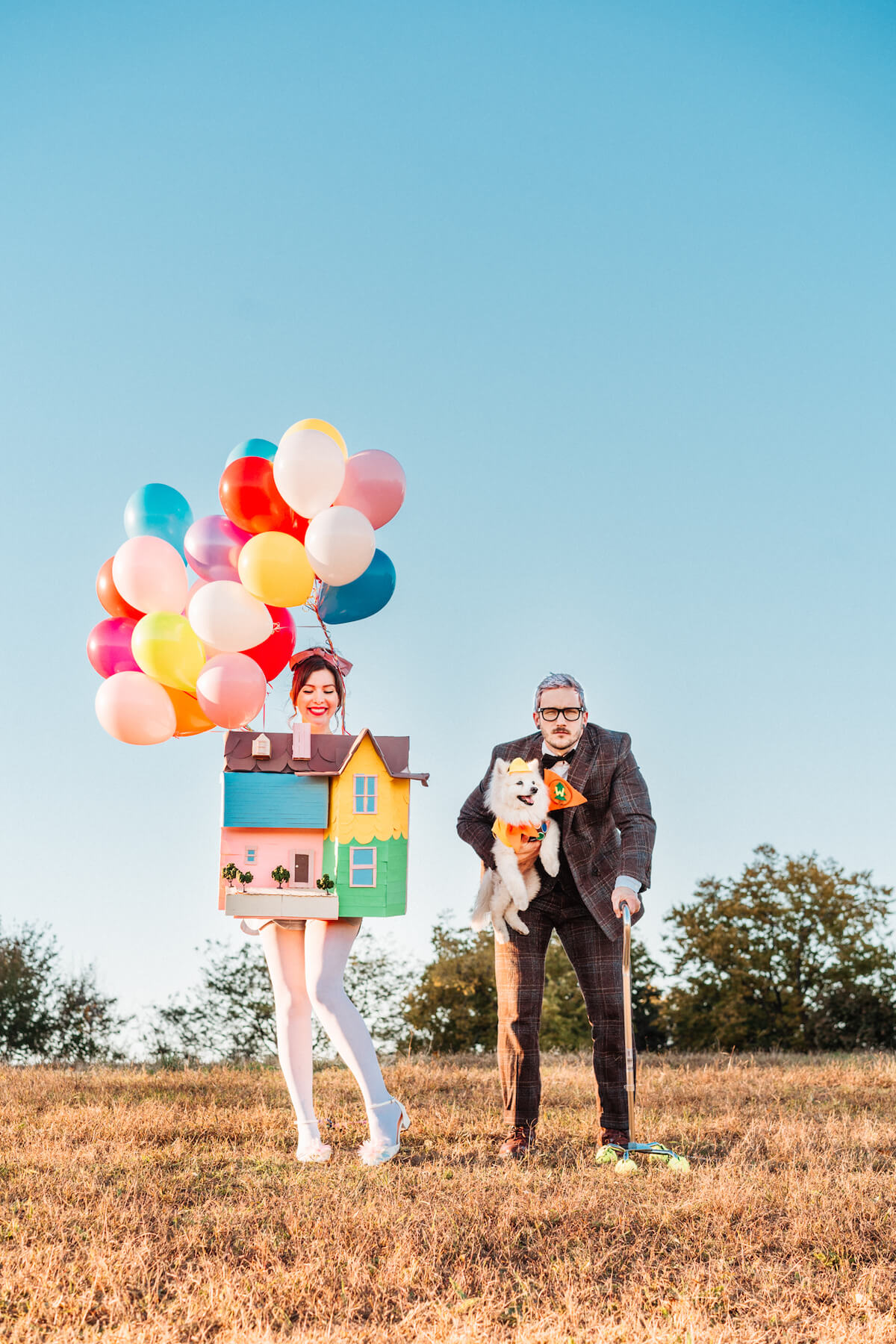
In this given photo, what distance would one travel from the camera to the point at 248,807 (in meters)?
5.02

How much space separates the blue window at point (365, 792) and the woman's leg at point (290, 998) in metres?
0.65

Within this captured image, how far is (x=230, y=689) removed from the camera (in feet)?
16.5

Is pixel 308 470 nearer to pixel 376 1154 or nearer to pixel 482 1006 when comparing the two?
pixel 376 1154

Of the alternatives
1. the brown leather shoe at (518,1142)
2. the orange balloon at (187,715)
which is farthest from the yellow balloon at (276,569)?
→ the brown leather shoe at (518,1142)

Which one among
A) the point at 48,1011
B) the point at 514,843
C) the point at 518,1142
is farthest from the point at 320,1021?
the point at 48,1011

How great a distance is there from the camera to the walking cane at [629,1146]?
445cm

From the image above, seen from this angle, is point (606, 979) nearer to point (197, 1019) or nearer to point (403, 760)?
point (403, 760)

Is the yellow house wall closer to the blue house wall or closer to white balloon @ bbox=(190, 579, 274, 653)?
the blue house wall

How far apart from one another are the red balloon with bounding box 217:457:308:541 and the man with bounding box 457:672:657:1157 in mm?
1617

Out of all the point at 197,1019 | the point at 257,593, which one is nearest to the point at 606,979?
the point at 257,593

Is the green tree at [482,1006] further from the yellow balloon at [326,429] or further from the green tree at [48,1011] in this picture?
the yellow balloon at [326,429]

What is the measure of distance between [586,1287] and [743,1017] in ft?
46.6

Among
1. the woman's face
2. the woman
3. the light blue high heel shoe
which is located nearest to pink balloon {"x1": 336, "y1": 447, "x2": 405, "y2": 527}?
the woman's face

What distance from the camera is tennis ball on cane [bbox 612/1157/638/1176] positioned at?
14.3 ft
